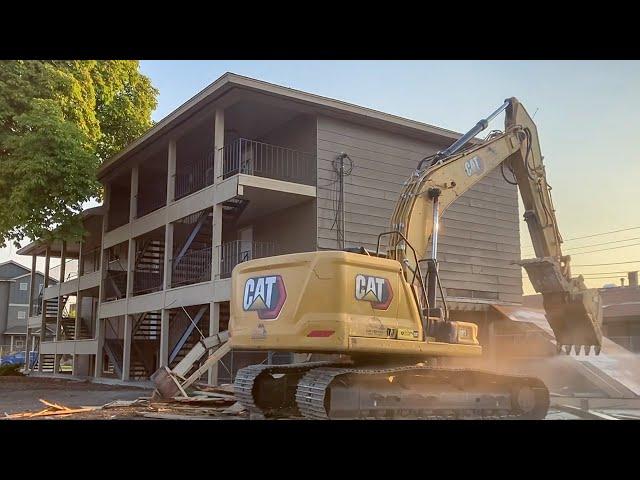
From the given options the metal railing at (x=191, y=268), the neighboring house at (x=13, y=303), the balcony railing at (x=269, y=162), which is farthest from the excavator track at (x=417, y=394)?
the neighboring house at (x=13, y=303)

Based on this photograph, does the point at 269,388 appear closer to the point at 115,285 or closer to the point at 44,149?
the point at 44,149

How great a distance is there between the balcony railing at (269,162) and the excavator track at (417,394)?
7.82 meters

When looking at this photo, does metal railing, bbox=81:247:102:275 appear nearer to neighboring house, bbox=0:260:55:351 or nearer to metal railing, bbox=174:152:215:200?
metal railing, bbox=174:152:215:200

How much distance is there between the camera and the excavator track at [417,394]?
29.1 feet

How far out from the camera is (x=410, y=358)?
9.71 meters

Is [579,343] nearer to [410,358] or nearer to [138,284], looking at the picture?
[410,358]

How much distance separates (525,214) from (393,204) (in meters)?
5.47

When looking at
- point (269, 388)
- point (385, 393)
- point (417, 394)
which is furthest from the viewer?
point (269, 388)

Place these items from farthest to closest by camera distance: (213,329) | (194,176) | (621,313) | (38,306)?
(38,306) < (621,313) < (194,176) < (213,329)

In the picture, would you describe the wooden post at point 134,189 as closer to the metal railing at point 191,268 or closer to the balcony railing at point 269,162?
the metal railing at point 191,268

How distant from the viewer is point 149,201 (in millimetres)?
24953

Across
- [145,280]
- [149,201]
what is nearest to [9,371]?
[149,201]
